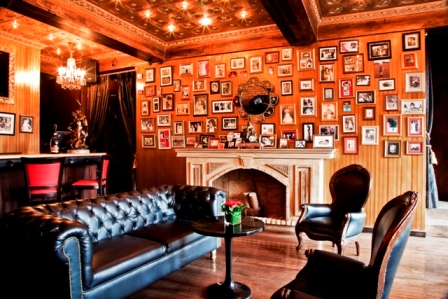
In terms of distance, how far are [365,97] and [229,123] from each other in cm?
225

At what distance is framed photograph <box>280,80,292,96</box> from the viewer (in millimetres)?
5207

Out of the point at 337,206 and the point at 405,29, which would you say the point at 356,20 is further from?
the point at 337,206

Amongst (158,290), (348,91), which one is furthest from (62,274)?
(348,91)

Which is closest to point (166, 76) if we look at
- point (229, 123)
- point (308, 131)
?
point (229, 123)

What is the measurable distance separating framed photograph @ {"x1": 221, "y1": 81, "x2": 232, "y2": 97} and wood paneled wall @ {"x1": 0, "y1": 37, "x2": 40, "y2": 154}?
395 cm

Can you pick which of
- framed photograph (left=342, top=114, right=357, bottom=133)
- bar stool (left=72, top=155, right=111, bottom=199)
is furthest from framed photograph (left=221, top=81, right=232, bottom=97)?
bar stool (left=72, top=155, right=111, bottom=199)

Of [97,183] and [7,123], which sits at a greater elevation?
[7,123]

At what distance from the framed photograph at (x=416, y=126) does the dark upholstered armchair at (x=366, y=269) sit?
308 centimetres

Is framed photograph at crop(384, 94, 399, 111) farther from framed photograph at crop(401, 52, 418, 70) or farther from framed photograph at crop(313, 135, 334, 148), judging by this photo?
framed photograph at crop(313, 135, 334, 148)

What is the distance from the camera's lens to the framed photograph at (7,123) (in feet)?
19.1

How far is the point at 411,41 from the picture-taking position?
454 centimetres

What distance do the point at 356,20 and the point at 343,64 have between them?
0.67 metres

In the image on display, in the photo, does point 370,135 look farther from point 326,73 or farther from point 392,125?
point 326,73

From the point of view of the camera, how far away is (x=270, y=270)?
10.6ft
